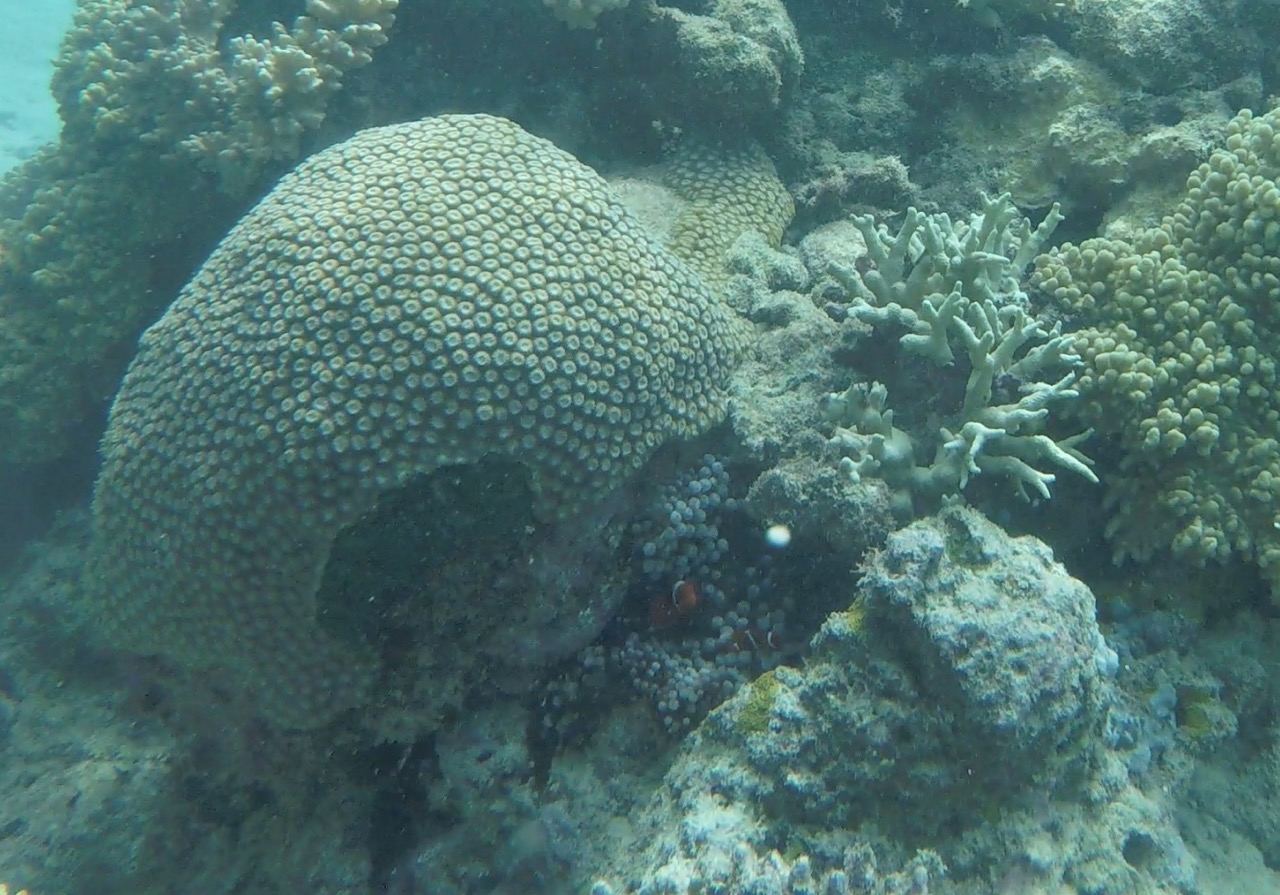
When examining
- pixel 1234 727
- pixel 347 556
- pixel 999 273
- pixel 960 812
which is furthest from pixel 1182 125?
pixel 347 556

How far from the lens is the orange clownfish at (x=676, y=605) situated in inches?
161

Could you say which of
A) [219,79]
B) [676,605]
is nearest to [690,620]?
[676,605]

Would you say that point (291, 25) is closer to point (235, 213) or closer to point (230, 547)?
point (235, 213)

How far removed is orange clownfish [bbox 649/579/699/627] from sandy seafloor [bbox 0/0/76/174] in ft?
85.4

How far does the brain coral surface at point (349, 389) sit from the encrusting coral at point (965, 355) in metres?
0.91

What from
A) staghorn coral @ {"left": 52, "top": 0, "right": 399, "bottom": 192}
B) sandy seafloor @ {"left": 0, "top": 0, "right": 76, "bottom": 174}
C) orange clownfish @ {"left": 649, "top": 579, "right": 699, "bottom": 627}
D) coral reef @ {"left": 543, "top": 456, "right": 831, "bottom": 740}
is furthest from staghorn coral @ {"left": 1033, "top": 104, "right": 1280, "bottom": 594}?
sandy seafloor @ {"left": 0, "top": 0, "right": 76, "bottom": 174}

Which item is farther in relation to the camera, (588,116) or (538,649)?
(588,116)

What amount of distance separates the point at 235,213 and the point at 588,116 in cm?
291

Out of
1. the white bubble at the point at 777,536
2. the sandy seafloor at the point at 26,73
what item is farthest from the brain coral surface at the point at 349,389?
the sandy seafloor at the point at 26,73

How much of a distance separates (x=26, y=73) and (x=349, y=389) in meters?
43.2

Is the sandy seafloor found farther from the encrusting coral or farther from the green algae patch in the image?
the green algae patch

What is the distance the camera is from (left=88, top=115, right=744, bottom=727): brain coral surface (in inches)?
142

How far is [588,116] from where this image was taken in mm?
6125

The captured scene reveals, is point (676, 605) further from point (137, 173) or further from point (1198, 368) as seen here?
point (137, 173)
